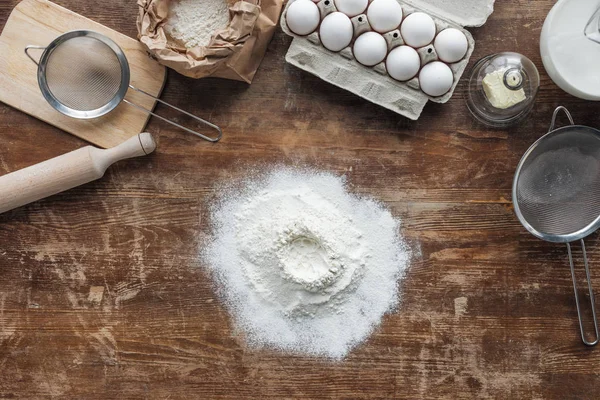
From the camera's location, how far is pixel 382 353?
4.00ft

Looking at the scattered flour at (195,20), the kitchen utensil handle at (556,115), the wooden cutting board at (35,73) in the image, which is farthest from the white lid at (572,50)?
the wooden cutting board at (35,73)

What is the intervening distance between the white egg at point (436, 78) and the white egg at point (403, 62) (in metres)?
0.02

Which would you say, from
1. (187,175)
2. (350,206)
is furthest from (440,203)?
(187,175)

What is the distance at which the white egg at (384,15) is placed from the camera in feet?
3.57

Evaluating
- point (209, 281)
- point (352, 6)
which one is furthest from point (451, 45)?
point (209, 281)

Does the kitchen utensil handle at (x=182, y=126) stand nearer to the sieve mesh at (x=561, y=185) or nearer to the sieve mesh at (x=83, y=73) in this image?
the sieve mesh at (x=83, y=73)

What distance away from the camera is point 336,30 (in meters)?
1.10

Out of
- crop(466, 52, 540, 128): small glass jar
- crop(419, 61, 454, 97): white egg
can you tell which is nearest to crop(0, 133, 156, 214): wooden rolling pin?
crop(419, 61, 454, 97): white egg

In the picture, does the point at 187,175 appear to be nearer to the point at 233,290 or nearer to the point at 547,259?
the point at 233,290

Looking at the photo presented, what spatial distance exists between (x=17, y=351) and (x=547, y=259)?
48.7 inches

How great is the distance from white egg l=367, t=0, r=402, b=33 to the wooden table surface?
18cm

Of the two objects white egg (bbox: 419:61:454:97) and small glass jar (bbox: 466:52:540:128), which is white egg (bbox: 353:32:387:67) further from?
small glass jar (bbox: 466:52:540:128)

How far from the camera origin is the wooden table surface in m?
1.20

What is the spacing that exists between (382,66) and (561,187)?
48 cm
